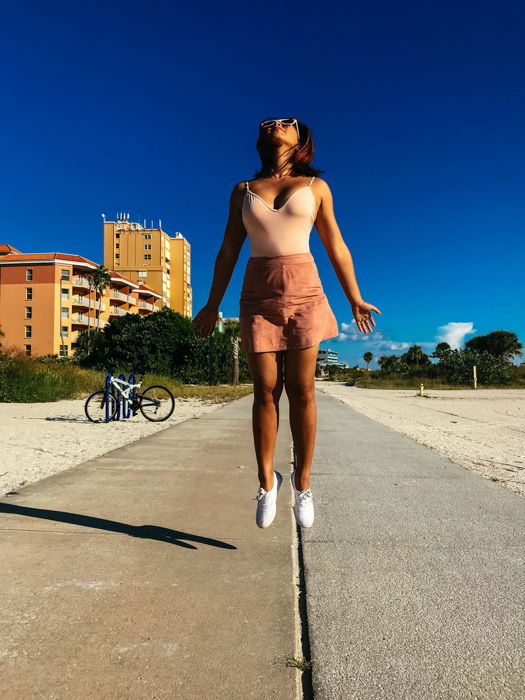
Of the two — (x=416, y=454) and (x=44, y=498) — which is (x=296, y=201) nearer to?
(x=44, y=498)

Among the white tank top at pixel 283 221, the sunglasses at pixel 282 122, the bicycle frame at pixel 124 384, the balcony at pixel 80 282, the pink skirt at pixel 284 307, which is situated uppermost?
the balcony at pixel 80 282

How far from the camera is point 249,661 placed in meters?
1.40

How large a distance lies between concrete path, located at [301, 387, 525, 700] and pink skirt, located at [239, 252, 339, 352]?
3.16 feet

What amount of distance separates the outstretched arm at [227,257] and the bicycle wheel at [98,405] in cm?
779

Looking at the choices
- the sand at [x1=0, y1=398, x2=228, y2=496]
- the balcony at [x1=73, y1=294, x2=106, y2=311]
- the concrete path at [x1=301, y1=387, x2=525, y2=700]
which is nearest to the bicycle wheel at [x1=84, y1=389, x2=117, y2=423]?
the sand at [x1=0, y1=398, x2=228, y2=496]

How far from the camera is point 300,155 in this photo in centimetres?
244

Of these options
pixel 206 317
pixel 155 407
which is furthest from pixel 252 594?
pixel 155 407

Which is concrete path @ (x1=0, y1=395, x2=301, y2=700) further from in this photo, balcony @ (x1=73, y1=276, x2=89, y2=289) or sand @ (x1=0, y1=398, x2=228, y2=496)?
balcony @ (x1=73, y1=276, x2=89, y2=289)

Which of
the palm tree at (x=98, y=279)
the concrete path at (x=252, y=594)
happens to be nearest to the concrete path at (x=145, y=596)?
the concrete path at (x=252, y=594)

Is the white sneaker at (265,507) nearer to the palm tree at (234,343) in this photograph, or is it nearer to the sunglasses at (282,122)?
the sunglasses at (282,122)

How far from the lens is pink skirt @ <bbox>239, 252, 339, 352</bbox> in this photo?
7.29ft

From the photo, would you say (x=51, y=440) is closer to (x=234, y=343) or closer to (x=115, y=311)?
(x=234, y=343)

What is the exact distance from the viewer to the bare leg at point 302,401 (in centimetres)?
226

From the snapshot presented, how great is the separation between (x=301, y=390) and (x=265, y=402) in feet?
0.59
